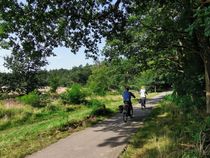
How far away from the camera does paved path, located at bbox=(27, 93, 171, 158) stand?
432 inches

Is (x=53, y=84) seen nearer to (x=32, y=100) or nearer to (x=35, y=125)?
(x=32, y=100)

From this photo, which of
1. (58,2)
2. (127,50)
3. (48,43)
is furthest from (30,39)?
(127,50)

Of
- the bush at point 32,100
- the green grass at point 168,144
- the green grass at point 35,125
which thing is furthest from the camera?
the bush at point 32,100

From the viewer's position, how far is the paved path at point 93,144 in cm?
1096

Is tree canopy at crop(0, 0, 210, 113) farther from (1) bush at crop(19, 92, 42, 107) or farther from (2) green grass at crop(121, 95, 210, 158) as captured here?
(1) bush at crop(19, 92, 42, 107)

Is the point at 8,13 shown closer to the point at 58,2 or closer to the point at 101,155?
the point at 58,2

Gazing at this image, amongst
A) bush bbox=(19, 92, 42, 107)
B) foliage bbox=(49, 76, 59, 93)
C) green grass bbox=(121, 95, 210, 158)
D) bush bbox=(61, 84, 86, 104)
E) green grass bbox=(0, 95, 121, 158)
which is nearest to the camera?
green grass bbox=(121, 95, 210, 158)

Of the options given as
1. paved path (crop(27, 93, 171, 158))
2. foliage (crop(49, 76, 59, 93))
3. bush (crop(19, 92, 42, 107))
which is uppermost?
foliage (crop(49, 76, 59, 93))

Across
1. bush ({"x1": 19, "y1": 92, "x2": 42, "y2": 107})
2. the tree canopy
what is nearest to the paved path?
the tree canopy

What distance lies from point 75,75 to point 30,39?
12973cm

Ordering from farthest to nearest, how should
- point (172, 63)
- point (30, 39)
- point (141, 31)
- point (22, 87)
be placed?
point (22, 87) < point (172, 63) < point (141, 31) < point (30, 39)

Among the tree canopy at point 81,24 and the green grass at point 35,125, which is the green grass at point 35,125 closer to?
the green grass at point 35,125

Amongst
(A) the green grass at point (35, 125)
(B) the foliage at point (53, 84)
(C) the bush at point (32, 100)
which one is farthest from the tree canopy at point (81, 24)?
(B) the foliage at point (53, 84)

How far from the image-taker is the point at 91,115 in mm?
20844
